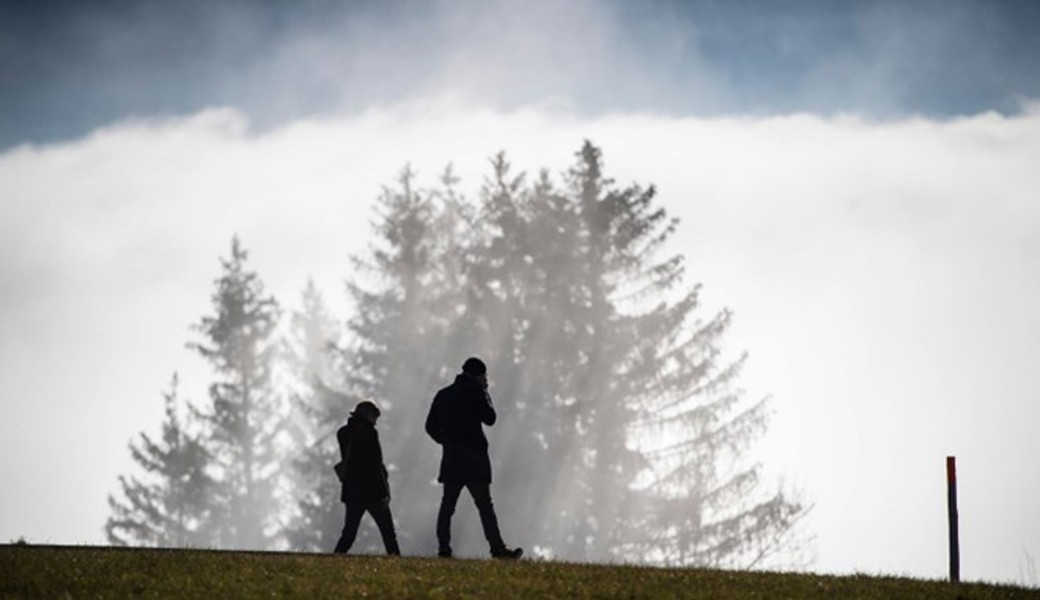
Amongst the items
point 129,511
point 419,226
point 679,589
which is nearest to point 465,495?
point 419,226

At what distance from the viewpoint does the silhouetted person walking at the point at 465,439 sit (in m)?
17.7

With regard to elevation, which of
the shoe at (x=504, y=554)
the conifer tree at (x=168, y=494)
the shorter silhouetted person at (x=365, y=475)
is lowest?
the shoe at (x=504, y=554)

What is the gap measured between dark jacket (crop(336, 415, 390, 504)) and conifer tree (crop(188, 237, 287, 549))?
38.3 m

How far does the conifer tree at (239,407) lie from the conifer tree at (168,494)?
2.22ft

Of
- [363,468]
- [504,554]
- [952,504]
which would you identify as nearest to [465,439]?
[504,554]

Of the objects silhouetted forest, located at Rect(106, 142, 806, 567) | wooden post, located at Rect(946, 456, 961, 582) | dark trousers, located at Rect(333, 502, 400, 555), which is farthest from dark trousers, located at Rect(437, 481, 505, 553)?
silhouetted forest, located at Rect(106, 142, 806, 567)

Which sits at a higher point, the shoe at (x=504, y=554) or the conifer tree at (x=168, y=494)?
the conifer tree at (x=168, y=494)

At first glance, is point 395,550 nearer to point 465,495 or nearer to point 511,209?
point 465,495

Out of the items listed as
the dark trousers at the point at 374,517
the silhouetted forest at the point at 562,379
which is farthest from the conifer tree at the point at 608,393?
the dark trousers at the point at 374,517

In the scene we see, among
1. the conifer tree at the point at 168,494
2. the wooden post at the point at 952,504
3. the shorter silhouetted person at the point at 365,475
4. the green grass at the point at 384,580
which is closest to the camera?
the green grass at the point at 384,580

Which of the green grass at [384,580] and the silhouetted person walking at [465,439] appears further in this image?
the silhouetted person walking at [465,439]

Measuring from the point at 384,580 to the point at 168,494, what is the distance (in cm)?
4609

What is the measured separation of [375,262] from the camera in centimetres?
4725

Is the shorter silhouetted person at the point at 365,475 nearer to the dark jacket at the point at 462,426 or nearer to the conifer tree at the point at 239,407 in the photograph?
the dark jacket at the point at 462,426
